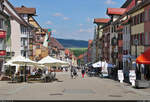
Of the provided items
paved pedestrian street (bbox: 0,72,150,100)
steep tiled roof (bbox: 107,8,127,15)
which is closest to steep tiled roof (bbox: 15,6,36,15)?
steep tiled roof (bbox: 107,8,127,15)

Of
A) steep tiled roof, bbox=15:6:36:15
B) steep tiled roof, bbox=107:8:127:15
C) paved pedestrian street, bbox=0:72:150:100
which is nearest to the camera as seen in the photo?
paved pedestrian street, bbox=0:72:150:100

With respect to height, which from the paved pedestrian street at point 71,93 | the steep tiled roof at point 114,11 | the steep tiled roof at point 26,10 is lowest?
the paved pedestrian street at point 71,93

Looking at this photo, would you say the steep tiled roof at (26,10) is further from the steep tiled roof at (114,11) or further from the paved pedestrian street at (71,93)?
the paved pedestrian street at (71,93)

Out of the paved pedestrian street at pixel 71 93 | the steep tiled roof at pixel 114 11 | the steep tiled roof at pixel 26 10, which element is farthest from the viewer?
the steep tiled roof at pixel 26 10

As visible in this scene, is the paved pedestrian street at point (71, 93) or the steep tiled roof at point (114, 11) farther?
the steep tiled roof at point (114, 11)

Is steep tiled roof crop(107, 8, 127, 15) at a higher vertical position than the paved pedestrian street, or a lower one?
higher

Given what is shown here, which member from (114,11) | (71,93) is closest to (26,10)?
(114,11)

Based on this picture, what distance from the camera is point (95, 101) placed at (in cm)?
1661

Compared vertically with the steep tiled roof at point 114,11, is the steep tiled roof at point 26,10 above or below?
above

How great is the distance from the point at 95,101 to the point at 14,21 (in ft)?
170

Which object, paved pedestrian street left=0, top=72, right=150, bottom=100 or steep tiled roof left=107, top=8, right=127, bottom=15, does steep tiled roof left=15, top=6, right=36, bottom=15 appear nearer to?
steep tiled roof left=107, top=8, right=127, bottom=15

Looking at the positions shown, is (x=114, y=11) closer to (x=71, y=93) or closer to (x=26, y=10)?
(x=26, y=10)

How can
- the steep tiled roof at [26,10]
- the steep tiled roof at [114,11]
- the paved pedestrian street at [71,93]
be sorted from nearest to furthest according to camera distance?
the paved pedestrian street at [71,93]
the steep tiled roof at [114,11]
the steep tiled roof at [26,10]

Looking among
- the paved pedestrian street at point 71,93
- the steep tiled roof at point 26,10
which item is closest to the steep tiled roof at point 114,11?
the steep tiled roof at point 26,10
